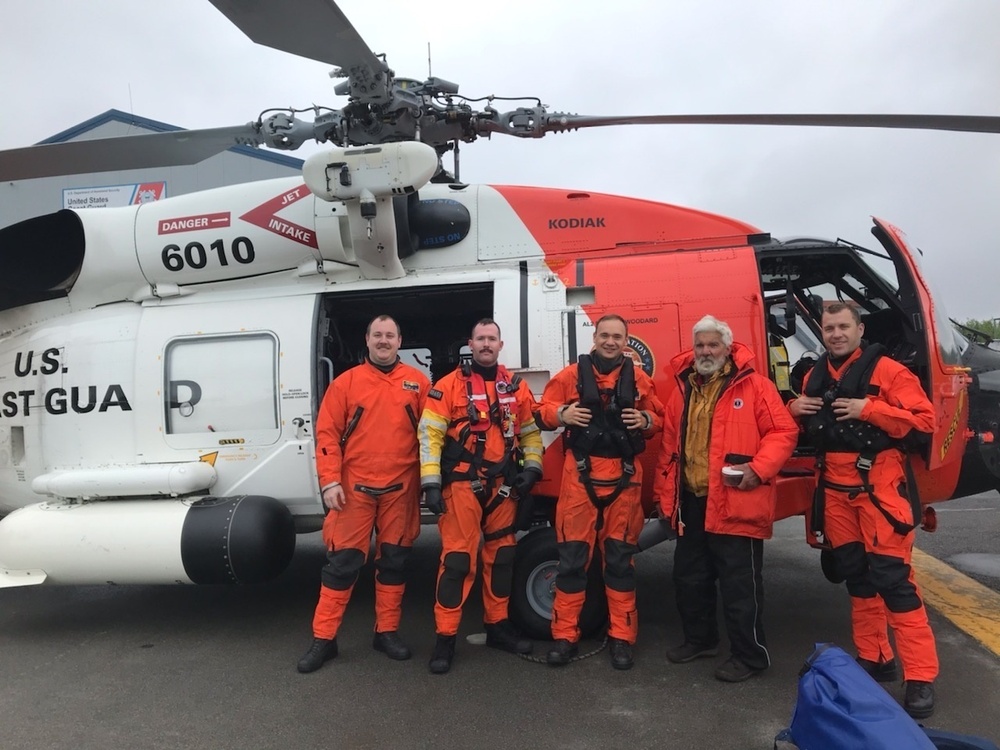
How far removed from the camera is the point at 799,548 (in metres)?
6.89

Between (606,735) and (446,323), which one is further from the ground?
(446,323)

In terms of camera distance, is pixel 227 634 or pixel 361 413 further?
pixel 227 634

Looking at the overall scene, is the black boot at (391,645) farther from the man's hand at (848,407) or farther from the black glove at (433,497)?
the man's hand at (848,407)

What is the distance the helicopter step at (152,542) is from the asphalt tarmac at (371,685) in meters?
0.49

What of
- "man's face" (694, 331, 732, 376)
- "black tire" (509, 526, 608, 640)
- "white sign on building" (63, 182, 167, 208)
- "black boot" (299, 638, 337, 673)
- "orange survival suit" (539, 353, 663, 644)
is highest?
"white sign on building" (63, 182, 167, 208)

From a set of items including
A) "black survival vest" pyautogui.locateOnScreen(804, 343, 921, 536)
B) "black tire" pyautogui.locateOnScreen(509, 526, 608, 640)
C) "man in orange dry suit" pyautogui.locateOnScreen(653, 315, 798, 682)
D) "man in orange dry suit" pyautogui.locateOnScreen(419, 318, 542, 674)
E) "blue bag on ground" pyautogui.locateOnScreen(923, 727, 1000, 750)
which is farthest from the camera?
"black tire" pyautogui.locateOnScreen(509, 526, 608, 640)

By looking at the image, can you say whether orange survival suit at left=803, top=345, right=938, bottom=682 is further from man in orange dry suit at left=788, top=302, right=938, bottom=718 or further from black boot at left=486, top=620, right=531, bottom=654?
black boot at left=486, top=620, right=531, bottom=654

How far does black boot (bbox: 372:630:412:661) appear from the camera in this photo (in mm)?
4199

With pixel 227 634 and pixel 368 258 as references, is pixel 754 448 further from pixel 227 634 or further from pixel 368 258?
pixel 227 634

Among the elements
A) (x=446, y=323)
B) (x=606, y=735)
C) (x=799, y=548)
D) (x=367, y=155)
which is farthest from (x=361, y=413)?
(x=799, y=548)

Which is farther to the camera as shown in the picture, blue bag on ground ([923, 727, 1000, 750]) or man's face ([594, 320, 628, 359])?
man's face ([594, 320, 628, 359])

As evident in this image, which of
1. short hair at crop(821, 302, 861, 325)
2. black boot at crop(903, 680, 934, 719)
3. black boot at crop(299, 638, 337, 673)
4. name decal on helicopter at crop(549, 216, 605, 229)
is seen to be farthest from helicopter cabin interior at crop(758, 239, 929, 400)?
black boot at crop(299, 638, 337, 673)

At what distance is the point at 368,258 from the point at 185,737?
2941mm

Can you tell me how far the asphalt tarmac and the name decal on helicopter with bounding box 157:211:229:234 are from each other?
9.28 feet
